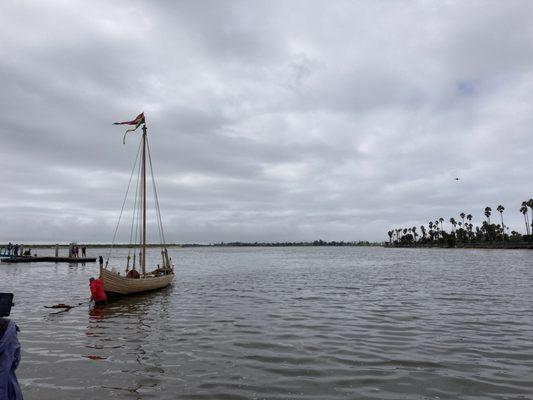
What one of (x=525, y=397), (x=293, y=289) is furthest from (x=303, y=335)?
(x=293, y=289)

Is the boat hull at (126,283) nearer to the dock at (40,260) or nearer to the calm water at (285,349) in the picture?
the calm water at (285,349)

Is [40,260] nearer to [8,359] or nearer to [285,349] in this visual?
[285,349]

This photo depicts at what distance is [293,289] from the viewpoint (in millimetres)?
34156

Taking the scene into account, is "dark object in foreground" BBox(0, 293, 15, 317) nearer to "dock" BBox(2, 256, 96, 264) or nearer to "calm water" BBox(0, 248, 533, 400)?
"calm water" BBox(0, 248, 533, 400)

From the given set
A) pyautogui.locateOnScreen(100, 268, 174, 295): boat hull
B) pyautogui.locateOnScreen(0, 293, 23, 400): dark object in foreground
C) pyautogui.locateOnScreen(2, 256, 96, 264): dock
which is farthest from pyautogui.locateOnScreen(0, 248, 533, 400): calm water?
pyautogui.locateOnScreen(2, 256, 96, 264): dock

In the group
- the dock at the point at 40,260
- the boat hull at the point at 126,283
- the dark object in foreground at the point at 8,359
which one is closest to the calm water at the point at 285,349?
the boat hull at the point at 126,283

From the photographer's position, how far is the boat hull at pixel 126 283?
2816 cm

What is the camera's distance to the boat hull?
28156 millimetres

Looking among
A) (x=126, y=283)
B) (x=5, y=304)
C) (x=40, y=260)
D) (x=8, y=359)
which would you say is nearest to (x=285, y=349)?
(x=5, y=304)

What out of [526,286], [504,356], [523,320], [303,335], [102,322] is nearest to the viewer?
[504,356]

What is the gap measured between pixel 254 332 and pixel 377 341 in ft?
16.9

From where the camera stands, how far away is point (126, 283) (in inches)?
1169

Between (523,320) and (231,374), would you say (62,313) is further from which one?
(523,320)

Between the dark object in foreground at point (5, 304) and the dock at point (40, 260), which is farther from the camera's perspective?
the dock at point (40, 260)
